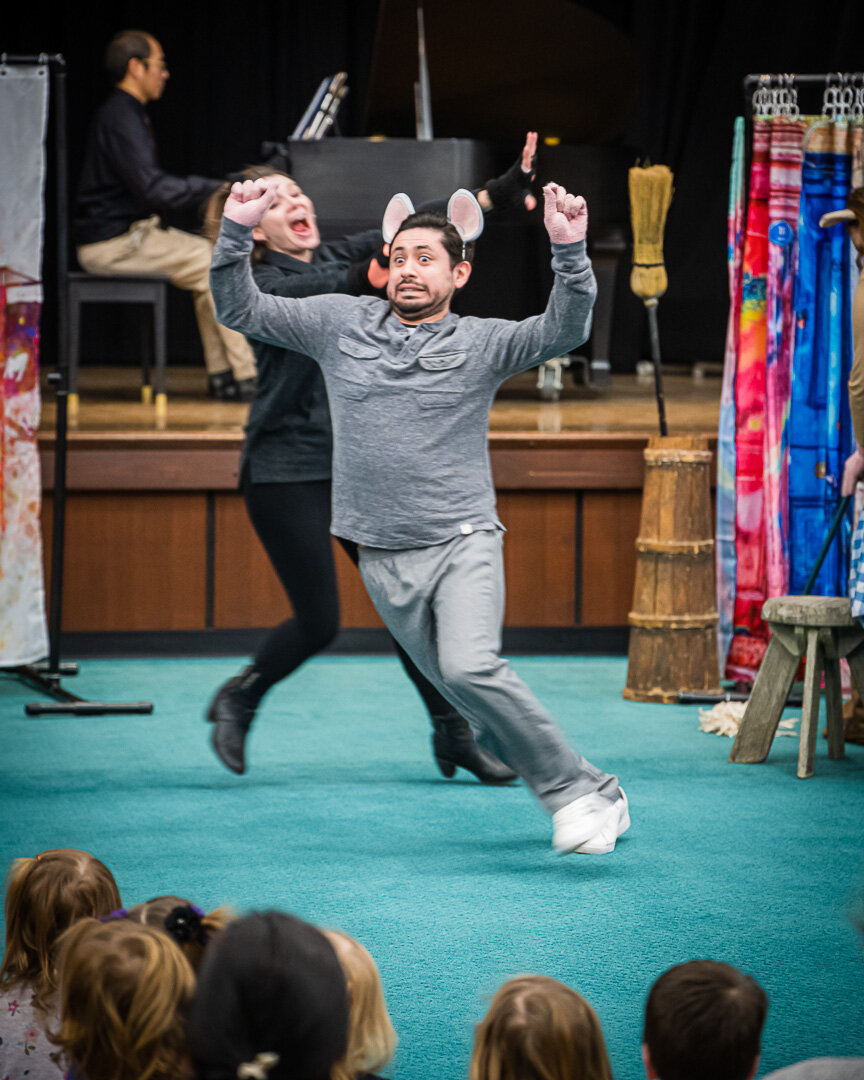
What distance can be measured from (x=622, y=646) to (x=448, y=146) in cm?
240

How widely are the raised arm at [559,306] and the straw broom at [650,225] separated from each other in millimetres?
1611

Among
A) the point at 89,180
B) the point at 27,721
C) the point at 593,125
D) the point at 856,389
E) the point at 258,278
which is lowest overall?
the point at 27,721

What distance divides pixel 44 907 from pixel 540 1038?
2.09 feet

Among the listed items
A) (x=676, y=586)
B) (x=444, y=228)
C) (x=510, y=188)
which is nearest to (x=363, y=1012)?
(x=444, y=228)

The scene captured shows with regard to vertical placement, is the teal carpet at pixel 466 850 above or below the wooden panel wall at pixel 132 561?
below

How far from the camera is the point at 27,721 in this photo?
3924 millimetres

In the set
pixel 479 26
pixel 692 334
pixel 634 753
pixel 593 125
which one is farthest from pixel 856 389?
pixel 692 334

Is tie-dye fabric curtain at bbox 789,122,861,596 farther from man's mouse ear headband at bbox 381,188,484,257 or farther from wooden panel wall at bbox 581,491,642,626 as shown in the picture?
man's mouse ear headband at bbox 381,188,484,257

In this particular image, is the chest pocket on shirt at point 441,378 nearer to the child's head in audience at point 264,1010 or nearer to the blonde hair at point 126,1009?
the blonde hair at point 126,1009

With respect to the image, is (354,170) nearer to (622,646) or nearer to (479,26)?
(479,26)

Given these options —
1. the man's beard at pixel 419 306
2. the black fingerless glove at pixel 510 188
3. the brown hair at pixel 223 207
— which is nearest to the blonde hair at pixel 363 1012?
the man's beard at pixel 419 306

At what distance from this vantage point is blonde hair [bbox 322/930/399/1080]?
1352mm

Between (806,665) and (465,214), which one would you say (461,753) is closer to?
(806,665)

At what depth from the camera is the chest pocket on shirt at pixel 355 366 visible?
8.97ft
